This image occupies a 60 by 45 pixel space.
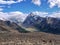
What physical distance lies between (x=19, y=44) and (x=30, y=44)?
6.51 metres

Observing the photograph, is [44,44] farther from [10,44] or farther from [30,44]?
[10,44]

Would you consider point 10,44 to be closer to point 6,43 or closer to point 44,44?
point 6,43

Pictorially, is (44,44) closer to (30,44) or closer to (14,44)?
(30,44)

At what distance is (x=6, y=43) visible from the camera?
422 ft

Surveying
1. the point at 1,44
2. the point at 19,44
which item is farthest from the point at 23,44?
the point at 1,44

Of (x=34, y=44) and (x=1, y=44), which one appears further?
(x=34, y=44)

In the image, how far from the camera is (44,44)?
137 m

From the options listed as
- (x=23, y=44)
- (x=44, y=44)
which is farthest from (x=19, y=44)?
(x=44, y=44)

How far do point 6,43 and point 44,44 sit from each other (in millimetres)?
22076

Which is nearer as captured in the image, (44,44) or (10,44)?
(10,44)

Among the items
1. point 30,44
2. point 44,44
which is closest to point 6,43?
point 30,44

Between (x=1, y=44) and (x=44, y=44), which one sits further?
(x=44, y=44)

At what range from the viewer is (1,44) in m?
124

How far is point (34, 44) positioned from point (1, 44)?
61.8 feet
